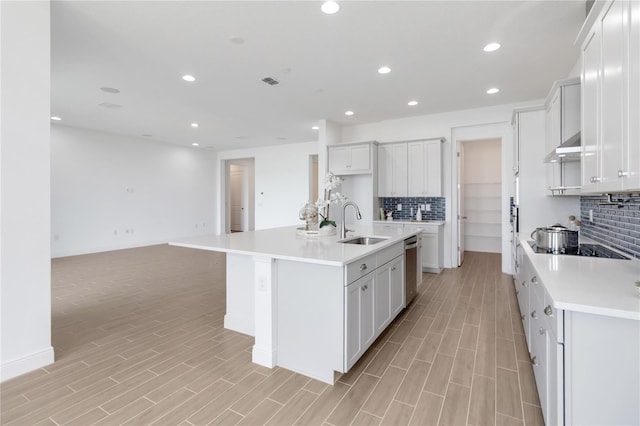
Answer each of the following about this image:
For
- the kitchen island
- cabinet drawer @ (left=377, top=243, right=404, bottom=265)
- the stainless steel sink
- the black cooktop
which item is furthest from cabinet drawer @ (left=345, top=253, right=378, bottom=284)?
the black cooktop

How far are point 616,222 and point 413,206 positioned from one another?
12.2 ft

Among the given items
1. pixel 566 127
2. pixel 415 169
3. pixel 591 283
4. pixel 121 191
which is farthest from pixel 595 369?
pixel 121 191

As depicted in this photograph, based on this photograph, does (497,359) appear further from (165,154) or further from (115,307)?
(165,154)

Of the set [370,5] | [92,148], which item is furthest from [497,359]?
[92,148]

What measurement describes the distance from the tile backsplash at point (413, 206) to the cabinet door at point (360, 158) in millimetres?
880

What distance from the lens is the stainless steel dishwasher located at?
3.34m

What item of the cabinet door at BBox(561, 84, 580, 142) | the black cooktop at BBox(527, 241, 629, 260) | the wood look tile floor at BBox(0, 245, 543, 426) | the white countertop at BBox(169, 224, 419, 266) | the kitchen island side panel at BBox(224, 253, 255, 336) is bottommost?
the wood look tile floor at BBox(0, 245, 543, 426)

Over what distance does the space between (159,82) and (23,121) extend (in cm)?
236

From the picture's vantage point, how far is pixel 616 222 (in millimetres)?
2459

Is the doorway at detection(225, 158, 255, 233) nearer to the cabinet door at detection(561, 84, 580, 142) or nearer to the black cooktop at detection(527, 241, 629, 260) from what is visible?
the cabinet door at detection(561, 84, 580, 142)

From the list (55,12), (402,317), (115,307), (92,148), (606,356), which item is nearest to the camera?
(606,356)

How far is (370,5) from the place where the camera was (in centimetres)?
257

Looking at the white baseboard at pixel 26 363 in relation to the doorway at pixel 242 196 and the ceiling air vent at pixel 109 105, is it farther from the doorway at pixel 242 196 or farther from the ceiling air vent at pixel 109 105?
the doorway at pixel 242 196

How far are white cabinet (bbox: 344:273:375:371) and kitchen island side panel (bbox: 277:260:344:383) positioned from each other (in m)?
0.06
